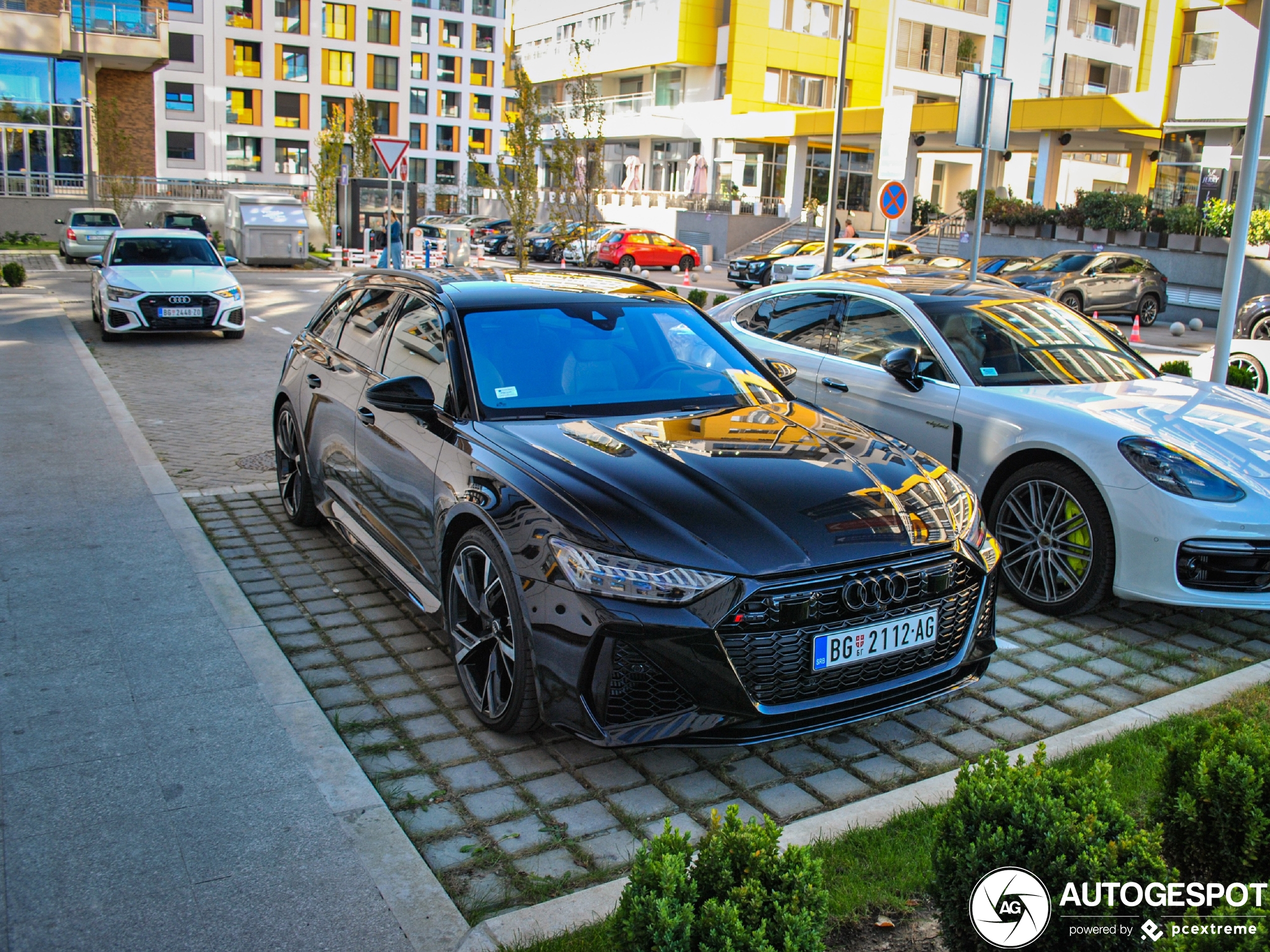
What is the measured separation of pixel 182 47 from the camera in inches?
2495

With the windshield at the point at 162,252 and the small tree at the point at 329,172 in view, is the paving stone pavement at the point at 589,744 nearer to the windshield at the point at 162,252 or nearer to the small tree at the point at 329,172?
the windshield at the point at 162,252

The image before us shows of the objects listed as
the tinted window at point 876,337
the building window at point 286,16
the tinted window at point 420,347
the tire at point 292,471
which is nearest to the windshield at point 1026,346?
the tinted window at point 876,337

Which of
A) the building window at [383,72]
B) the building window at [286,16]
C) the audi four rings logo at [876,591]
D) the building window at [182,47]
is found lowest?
the audi four rings logo at [876,591]

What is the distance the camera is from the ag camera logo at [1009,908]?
7.95ft

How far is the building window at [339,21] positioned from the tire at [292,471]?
76.6 meters

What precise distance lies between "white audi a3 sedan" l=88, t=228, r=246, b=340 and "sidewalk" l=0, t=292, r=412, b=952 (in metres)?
9.61

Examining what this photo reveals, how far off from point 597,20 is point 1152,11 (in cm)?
3088

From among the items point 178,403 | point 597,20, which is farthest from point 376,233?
point 597,20

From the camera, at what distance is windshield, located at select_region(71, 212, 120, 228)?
32500mm

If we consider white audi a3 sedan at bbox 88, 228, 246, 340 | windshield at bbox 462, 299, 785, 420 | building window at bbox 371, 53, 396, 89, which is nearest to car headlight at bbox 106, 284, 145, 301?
white audi a3 sedan at bbox 88, 228, 246, 340

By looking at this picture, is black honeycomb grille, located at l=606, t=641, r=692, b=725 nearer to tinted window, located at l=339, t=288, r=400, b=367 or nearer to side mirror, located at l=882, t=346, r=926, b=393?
tinted window, located at l=339, t=288, r=400, b=367

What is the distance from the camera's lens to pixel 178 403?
11336 millimetres

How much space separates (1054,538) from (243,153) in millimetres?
73856

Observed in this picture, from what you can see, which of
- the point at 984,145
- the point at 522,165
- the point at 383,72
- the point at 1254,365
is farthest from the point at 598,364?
the point at 383,72
